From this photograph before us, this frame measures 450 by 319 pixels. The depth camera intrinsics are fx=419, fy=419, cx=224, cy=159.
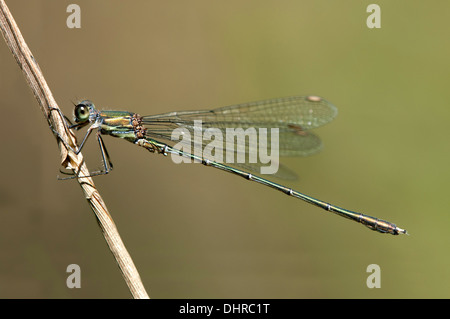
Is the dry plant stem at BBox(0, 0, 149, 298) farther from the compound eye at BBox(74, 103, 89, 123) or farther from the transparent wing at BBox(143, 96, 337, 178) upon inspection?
the transparent wing at BBox(143, 96, 337, 178)

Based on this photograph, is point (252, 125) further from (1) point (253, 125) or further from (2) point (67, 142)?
(2) point (67, 142)

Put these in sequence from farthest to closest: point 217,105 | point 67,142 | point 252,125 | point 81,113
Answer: point 217,105
point 252,125
point 81,113
point 67,142

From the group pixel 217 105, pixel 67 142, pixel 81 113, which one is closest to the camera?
pixel 67 142

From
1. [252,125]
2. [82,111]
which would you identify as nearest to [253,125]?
[252,125]

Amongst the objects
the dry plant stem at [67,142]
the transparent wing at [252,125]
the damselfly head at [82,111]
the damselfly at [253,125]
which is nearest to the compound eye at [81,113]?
the damselfly head at [82,111]

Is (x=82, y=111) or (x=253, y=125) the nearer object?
(x=82, y=111)

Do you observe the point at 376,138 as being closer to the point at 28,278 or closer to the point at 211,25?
the point at 211,25

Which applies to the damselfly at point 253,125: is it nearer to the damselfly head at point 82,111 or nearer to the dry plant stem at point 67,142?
the damselfly head at point 82,111
